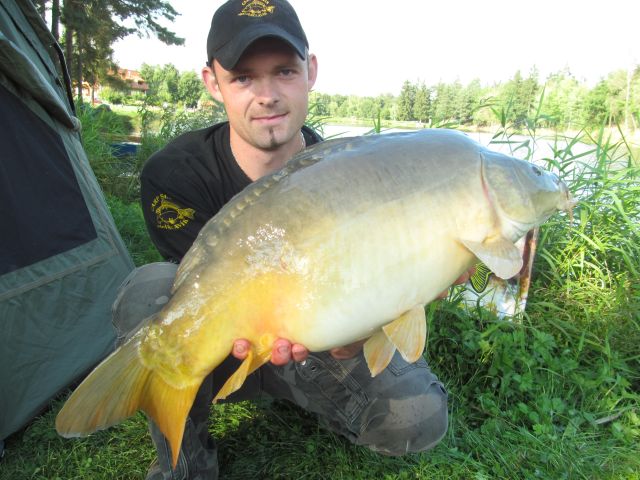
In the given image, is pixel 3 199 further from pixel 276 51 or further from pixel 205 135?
pixel 276 51

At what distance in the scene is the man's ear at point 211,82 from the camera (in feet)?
5.51

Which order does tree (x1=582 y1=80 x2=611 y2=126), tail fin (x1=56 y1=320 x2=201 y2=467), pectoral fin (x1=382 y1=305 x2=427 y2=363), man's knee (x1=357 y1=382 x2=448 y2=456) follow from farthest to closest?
tree (x1=582 y1=80 x2=611 y2=126) < man's knee (x1=357 y1=382 x2=448 y2=456) < pectoral fin (x1=382 y1=305 x2=427 y2=363) < tail fin (x1=56 y1=320 x2=201 y2=467)

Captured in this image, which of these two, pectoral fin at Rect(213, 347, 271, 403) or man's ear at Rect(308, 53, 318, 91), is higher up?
man's ear at Rect(308, 53, 318, 91)

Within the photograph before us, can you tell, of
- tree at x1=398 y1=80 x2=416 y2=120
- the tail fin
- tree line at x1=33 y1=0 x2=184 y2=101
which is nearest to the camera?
the tail fin

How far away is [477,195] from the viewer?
1080mm

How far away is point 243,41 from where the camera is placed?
1459 millimetres

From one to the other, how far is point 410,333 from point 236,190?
2.85 feet

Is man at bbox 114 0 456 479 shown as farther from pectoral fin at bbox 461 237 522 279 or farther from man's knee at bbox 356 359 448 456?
pectoral fin at bbox 461 237 522 279

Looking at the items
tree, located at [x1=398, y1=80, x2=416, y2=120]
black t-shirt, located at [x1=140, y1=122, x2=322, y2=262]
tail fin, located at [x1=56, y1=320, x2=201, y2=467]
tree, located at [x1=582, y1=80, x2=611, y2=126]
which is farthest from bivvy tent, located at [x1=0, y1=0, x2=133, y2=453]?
tree, located at [x1=582, y1=80, x2=611, y2=126]

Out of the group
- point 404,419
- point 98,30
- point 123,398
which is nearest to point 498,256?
point 404,419

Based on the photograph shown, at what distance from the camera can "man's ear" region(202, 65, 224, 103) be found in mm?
1681

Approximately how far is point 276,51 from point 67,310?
145 centimetres

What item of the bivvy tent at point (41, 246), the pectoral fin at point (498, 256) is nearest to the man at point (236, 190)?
the pectoral fin at point (498, 256)

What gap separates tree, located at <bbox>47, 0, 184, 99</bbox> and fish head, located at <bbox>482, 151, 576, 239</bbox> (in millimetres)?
11301
